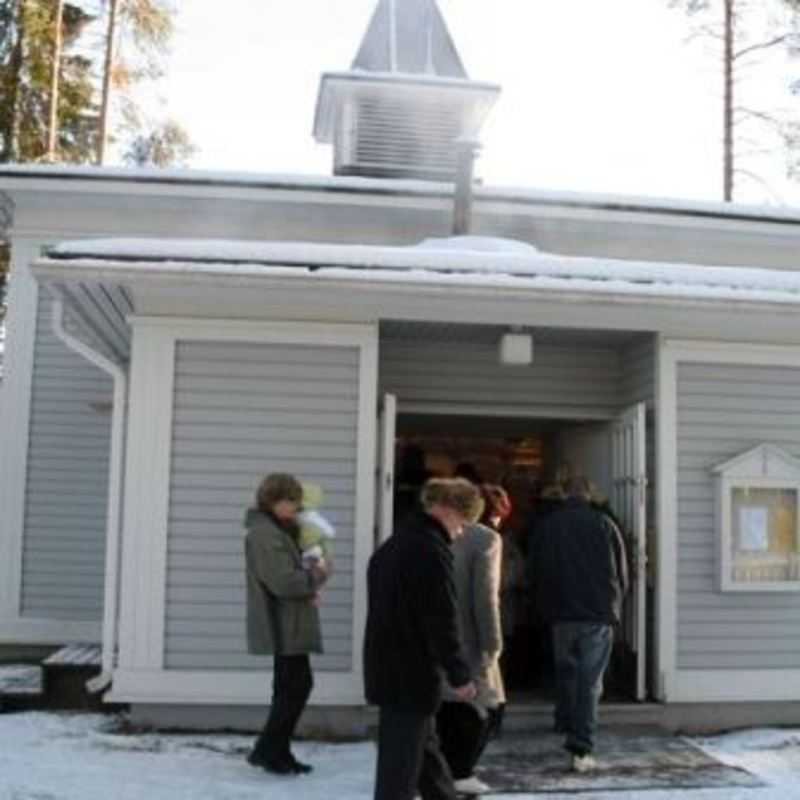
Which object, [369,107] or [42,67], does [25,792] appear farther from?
[42,67]

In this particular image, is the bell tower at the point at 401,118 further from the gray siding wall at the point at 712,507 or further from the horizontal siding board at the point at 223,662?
the horizontal siding board at the point at 223,662

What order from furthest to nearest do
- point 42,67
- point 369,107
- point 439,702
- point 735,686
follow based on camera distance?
point 42,67
point 369,107
point 735,686
point 439,702

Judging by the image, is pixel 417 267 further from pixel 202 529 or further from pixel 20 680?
pixel 20 680

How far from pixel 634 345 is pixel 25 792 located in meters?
5.14

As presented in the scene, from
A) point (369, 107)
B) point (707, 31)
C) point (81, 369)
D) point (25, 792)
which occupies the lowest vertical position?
point (25, 792)

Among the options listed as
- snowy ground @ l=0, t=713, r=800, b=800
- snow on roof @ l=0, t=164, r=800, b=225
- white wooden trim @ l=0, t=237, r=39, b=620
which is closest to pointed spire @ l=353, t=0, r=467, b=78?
snow on roof @ l=0, t=164, r=800, b=225

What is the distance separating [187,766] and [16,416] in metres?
5.12

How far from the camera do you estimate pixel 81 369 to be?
37.5 feet

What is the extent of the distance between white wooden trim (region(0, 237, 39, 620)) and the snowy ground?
2837 mm

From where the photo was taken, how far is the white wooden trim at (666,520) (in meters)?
8.36

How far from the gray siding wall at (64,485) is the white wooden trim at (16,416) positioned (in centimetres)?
6

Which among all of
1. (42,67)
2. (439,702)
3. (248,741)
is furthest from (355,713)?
(42,67)

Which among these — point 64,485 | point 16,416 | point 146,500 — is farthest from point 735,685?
point 16,416

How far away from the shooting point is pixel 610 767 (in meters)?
7.28
